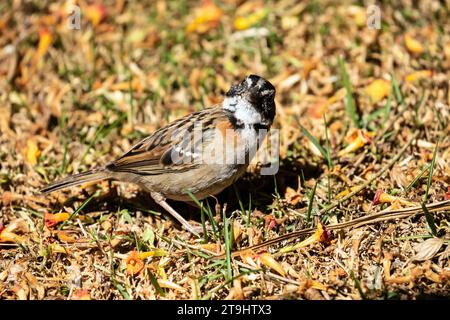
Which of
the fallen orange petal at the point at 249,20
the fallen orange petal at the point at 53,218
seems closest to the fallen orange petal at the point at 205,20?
the fallen orange petal at the point at 249,20

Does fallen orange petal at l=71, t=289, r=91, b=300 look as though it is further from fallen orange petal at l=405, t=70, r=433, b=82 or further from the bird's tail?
fallen orange petal at l=405, t=70, r=433, b=82

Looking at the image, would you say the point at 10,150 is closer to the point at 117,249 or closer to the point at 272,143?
the point at 117,249

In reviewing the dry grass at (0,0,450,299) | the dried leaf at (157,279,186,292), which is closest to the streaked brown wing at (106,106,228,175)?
the dry grass at (0,0,450,299)

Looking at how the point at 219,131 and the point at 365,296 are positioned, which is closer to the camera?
the point at 365,296

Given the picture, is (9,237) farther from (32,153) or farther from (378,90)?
(378,90)

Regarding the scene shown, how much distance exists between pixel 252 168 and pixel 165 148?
72cm

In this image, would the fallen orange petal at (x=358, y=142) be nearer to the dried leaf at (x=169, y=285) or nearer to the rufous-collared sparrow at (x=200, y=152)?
the rufous-collared sparrow at (x=200, y=152)

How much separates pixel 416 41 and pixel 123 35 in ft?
8.67

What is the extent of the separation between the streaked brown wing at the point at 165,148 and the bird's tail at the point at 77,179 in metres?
0.07

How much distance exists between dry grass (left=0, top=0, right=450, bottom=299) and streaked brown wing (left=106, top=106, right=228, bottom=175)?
320 millimetres

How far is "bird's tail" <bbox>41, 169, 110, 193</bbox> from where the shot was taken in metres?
4.09

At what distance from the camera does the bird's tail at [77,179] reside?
4.09 meters

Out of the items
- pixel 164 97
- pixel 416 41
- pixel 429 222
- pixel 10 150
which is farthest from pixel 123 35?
pixel 429 222
